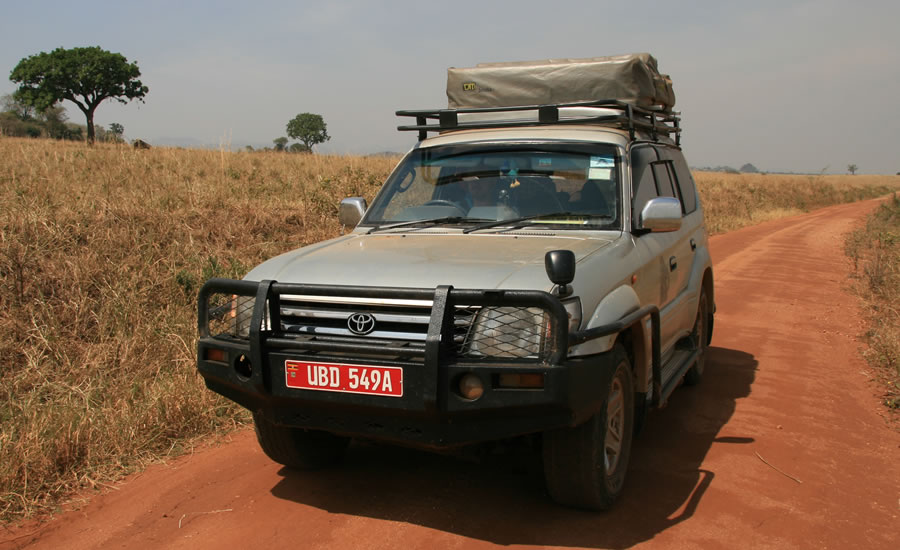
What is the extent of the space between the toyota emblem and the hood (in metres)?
0.15

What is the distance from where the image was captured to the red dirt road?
11.4 feet

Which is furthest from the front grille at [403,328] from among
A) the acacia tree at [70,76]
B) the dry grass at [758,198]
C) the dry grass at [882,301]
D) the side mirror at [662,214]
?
the acacia tree at [70,76]

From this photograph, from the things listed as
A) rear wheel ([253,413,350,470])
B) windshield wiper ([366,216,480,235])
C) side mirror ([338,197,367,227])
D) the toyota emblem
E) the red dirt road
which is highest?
side mirror ([338,197,367,227])

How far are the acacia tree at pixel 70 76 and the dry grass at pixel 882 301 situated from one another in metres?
36.3

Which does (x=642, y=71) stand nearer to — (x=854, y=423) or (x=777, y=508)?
(x=854, y=423)

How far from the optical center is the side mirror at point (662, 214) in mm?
4305

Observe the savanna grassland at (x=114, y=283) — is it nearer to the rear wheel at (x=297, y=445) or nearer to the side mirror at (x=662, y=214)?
the rear wheel at (x=297, y=445)

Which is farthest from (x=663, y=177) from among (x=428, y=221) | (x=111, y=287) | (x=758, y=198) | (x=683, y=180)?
(x=758, y=198)

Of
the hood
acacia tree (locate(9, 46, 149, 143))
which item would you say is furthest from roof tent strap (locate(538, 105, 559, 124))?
acacia tree (locate(9, 46, 149, 143))

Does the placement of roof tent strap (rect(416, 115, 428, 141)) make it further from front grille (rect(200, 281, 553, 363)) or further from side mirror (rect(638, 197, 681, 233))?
front grille (rect(200, 281, 553, 363))

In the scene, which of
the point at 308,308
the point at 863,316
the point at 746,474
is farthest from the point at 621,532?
the point at 863,316

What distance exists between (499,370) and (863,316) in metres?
7.19

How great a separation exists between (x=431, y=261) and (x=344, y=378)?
28.4 inches

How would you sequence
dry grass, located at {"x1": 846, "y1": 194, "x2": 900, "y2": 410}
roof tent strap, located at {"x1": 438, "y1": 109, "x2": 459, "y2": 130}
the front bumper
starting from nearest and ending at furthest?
the front bumper, roof tent strap, located at {"x1": 438, "y1": 109, "x2": 459, "y2": 130}, dry grass, located at {"x1": 846, "y1": 194, "x2": 900, "y2": 410}
